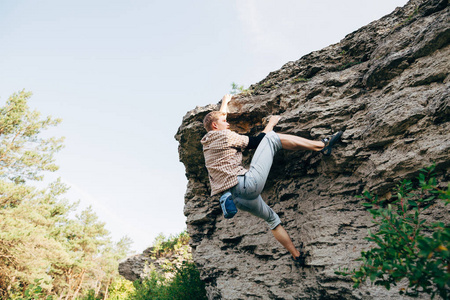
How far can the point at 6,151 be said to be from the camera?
17406 mm

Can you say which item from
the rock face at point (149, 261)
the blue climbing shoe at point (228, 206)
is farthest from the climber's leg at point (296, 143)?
the rock face at point (149, 261)

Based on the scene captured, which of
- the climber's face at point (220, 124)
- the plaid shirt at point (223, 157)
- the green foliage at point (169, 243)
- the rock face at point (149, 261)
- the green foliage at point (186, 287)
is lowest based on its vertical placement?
the green foliage at point (186, 287)

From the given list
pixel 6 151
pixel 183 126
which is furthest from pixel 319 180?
pixel 6 151

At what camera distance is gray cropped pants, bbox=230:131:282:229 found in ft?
12.2

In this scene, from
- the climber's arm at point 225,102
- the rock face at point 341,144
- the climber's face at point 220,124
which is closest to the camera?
the rock face at point 341,144

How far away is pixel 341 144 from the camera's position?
411 centimetres

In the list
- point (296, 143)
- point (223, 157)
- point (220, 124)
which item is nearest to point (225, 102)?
point (220, 124)

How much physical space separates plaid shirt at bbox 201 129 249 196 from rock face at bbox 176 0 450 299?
4.03 ft

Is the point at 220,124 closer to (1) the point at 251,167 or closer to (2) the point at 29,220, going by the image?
(1) the point at 251,167

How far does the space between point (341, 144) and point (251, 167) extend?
5.32 feet

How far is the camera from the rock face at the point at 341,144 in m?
3.42

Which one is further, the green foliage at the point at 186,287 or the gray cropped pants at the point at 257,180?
the green foliage at the point at 186,287

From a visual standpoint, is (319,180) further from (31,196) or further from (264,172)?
(31,196)

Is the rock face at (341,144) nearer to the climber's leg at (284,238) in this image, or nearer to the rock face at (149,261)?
the climber's leg at (284,238)
